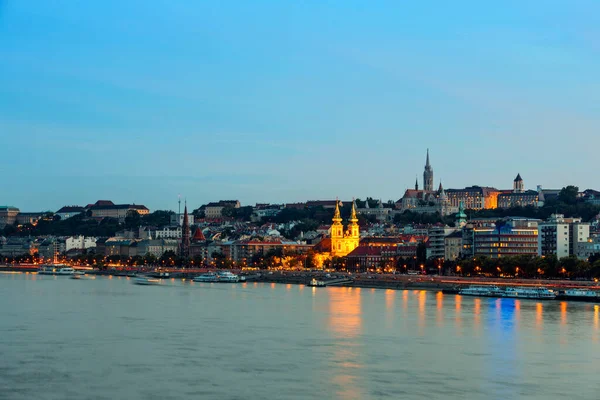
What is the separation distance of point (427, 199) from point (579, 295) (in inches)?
2923

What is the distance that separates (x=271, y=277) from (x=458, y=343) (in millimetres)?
41021

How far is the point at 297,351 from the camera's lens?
23.8 meters

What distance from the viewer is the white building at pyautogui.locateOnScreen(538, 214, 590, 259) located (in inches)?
2310

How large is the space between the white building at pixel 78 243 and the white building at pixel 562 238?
2521 inches

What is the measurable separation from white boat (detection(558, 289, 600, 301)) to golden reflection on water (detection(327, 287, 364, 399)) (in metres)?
8.52

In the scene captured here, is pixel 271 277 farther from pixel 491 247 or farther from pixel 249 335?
pixel 249 335

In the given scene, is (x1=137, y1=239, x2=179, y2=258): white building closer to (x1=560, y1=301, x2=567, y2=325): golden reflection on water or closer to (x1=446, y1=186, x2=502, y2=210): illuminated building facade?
(x1=446, y1=186, x2=502, y2=210): illuminated building facade

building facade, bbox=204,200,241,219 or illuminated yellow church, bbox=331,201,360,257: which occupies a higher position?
building facade, bbox=204,200,241,219

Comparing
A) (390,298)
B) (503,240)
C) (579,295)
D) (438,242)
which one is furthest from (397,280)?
(579,295)

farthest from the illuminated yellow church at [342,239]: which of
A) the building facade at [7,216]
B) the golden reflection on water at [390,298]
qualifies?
the building facade at [7,216]

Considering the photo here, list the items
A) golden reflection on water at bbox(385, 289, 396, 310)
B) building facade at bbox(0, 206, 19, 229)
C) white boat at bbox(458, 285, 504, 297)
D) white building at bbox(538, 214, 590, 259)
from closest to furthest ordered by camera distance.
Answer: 1. golden reflection on water at bbox(385, 289, 396, 310)
2. white boat at bbox(458, 285, 504, 297)
3. white building at bbox(538, 214, 590, 259)
4. building facade at bbox(0, 206, 19, 229)

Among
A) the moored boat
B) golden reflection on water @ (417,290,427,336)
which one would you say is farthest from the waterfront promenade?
golden reflection on water @ (417,290,427,336)

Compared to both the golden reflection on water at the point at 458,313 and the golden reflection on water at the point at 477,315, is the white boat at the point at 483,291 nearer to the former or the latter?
the golden reflection on water at the point at 458,313

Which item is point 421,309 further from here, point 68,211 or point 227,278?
point 68,211
